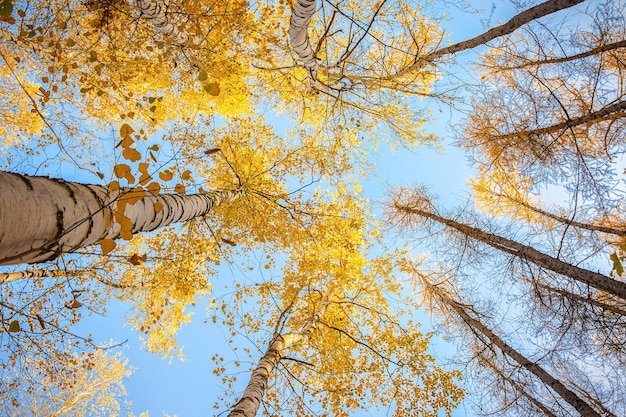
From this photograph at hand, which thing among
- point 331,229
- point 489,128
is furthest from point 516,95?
point 331,229

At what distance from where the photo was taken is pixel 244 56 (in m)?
5.76

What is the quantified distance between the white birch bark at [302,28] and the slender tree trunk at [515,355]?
5.52 m

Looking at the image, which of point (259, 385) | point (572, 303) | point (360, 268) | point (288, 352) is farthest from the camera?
point (360, 268)

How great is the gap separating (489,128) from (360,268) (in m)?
3.92

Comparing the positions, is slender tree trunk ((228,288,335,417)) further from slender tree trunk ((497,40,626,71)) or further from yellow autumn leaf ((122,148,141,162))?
slender tree trunk ((497,40,626,71))

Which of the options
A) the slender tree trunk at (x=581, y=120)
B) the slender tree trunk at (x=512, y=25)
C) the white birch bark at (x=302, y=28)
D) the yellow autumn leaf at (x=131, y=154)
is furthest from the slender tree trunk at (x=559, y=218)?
Result: the yellow autumn leaf at (x=131, y=154)

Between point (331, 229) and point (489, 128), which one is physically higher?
point (489, 128)

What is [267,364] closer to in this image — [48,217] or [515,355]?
[48,217]

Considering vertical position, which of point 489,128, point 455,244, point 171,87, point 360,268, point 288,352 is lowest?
point 288,352

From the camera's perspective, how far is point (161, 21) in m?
4.50

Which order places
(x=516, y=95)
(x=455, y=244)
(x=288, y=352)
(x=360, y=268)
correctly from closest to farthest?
(x=516, y=95)
(x=288, y=352)
(x=455, y=244)
(x=360, y=268)

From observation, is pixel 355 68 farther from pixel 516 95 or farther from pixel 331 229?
pixel 331 229

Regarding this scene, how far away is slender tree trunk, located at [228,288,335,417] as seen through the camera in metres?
3.17

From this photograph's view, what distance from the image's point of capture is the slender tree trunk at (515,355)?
13.2 feet
